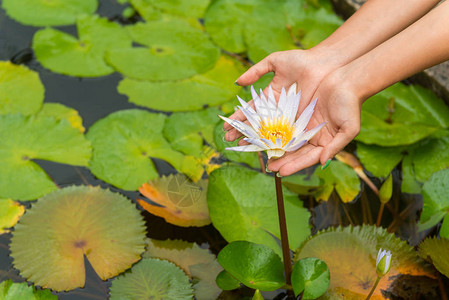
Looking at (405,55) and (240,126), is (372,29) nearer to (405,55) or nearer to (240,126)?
(405,55)

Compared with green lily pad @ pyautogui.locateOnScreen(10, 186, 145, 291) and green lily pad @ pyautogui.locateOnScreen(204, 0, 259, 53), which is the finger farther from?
green lily pad @ pyautogui.locateOnScreen(204, 0, 259, 53)

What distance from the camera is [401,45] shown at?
146cm

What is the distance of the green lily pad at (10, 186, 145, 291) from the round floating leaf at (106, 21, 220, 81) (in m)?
0.74

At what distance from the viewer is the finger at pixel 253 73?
1531mm

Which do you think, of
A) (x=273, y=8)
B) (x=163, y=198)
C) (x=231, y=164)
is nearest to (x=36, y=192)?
(x=163, y=198)

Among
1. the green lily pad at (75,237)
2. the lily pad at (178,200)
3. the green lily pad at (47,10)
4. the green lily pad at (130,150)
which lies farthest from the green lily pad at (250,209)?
the green lily pad at (47,10)

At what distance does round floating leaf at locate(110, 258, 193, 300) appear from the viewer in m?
1.54

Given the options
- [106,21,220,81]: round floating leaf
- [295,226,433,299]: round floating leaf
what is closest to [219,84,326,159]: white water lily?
[295,226,433,299]: round floating leaf

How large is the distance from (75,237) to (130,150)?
455 mm

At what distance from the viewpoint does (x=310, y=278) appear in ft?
4.61

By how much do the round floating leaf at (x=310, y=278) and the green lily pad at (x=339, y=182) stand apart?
0.52m

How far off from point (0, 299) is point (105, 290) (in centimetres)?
33

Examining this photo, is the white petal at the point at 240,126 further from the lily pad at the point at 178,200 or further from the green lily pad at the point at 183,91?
the green lily pad at the point at 183,91

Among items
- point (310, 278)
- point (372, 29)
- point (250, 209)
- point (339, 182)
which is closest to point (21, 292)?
point (250, 209)
